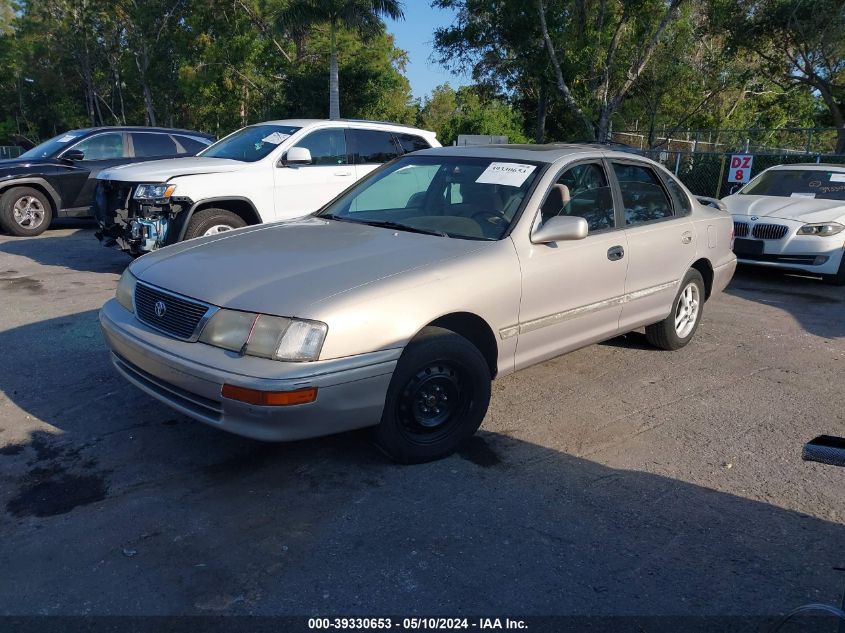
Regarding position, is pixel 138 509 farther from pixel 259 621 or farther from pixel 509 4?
pixel 509 4

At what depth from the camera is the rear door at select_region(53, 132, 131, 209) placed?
36.9 feet

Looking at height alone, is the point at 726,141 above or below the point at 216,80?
below

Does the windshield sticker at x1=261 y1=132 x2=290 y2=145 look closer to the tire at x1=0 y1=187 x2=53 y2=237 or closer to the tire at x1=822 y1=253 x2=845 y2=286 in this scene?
the tire at x1=0 y1=187 x2=53 y2=237

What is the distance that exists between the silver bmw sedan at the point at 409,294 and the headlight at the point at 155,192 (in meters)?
3.19

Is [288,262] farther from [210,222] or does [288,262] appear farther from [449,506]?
[210,222]

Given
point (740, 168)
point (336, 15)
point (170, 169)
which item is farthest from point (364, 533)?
point (336, 15)

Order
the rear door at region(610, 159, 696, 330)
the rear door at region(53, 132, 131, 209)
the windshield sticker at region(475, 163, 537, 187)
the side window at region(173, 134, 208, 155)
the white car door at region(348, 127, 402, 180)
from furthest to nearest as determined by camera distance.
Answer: the side window at region(173, 134, 208, 155)
the rear door at region(53, 132, 131, 209)
the white car door at region(348, 127, 402, 180)
the rear door at region(610, 159, 696, 330)
the windshield sticker at region(475, 163, 537, 187)

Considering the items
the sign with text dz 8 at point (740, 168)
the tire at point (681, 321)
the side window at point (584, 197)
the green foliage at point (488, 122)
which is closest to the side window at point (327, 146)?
the side window at point (584, 197)

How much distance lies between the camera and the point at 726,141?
2456 centimetres

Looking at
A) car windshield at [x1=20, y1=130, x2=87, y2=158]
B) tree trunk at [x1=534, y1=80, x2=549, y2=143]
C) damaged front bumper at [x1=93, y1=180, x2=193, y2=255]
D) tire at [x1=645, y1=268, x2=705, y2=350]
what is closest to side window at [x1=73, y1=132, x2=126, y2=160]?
car windshield at [x1=20, y1=130, x2=87, y2=158]

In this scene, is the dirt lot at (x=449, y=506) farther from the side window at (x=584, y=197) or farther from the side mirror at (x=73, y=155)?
the side mirror at (x=73, y=155)

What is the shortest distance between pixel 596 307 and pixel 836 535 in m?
1.95

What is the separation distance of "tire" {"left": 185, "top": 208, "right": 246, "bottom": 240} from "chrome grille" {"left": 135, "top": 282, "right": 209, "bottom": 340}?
153 inches

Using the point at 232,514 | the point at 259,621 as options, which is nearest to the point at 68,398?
the point at 232,514
